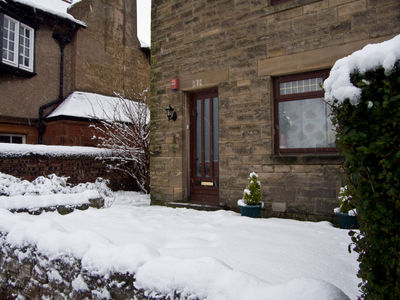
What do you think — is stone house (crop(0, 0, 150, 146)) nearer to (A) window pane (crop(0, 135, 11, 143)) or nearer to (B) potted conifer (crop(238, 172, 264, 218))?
(A) window pane (crop(0, 135, 11, 143))

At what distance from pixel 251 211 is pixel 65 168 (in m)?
6.29

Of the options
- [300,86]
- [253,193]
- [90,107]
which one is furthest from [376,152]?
[90,107]

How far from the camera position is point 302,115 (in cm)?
550

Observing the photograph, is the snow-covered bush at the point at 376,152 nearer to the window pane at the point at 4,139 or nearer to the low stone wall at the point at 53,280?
the low stone wall at the point at 53,280

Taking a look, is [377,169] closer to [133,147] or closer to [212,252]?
[212,252]

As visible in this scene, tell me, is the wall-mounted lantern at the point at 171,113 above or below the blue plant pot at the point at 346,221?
above

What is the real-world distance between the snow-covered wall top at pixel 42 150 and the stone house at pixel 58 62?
1.66 m

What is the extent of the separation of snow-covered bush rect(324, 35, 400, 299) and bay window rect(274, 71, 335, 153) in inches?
154

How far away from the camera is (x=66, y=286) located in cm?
255

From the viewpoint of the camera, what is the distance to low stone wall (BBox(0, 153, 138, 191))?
7871 millimetres

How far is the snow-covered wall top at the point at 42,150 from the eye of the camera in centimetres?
774

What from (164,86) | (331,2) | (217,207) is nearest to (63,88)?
(164,86)

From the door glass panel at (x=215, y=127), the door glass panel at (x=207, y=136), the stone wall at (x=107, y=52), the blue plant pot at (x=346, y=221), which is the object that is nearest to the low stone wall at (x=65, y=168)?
the stone wall at (x=107, y=52)

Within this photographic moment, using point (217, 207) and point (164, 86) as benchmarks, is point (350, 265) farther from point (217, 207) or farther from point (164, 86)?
point (164, 86)
